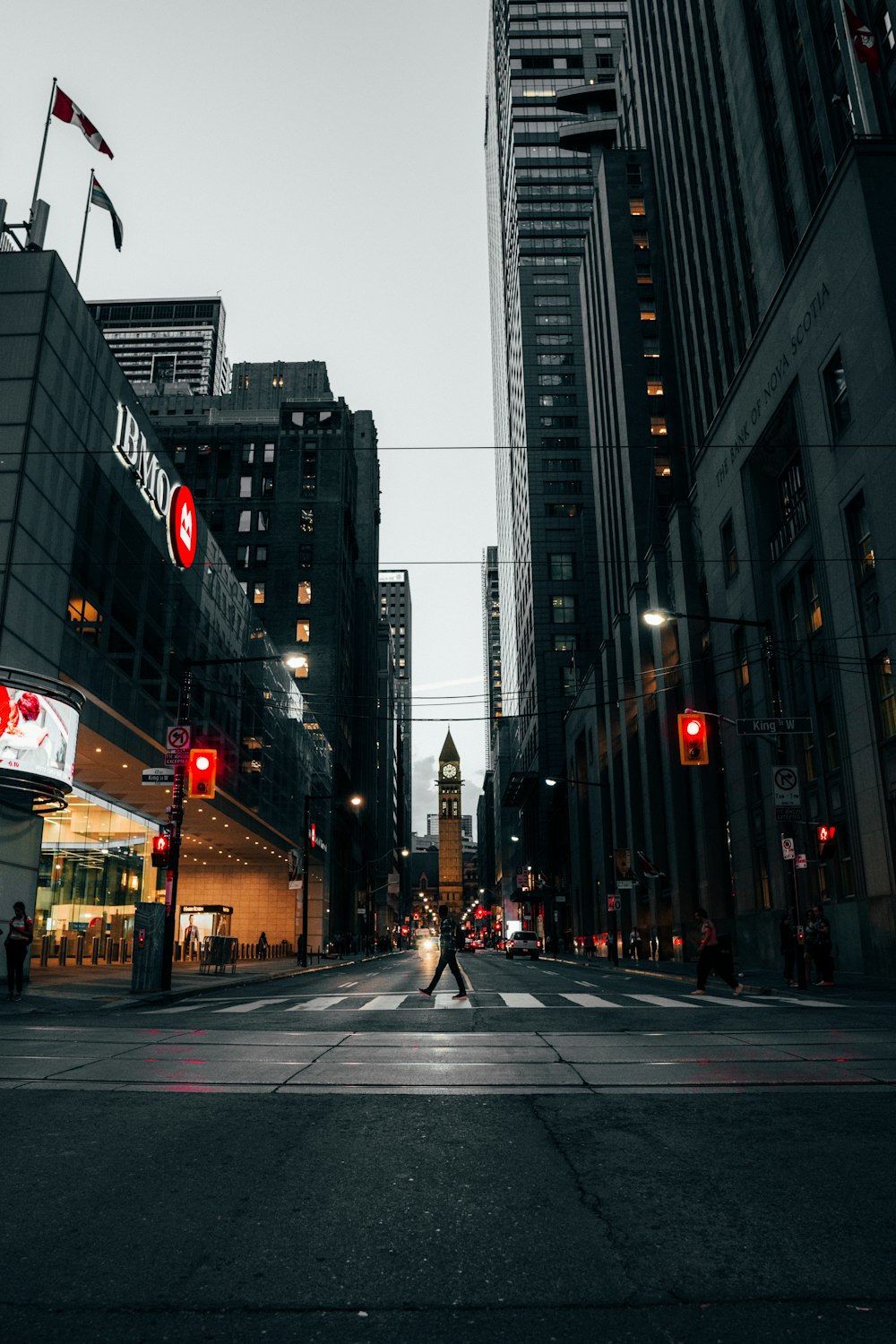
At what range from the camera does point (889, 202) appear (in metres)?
26.7

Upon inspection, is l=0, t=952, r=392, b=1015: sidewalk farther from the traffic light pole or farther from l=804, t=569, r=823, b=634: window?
l=804, t=569, r=823, b=634: window

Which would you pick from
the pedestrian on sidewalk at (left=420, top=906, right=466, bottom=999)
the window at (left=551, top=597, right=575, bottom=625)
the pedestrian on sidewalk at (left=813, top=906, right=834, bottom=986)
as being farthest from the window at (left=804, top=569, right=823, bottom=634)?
the window at (left=551, top=597, right=575, bottom=625)

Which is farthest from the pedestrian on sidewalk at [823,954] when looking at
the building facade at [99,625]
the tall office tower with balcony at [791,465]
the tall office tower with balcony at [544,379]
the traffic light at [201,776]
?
the tall office tower with balcony at [544,379]

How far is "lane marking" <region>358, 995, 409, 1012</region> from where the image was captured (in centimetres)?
1593

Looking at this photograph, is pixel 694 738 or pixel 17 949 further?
pixel 694 738

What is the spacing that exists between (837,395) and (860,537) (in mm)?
5170

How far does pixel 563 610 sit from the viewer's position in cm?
10531

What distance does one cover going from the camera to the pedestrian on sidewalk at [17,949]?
56.7 feet

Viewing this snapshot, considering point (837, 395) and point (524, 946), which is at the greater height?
point (837, 395)

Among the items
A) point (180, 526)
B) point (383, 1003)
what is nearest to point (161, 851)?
point (383, 1003)

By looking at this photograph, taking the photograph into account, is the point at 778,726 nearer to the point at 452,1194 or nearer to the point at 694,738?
the point at 694,738

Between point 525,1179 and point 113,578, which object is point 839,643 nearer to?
point 113,578

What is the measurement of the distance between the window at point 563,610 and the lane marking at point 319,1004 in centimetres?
8728

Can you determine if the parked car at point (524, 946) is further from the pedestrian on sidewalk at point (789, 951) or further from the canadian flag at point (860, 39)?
the canadian flag at point (860, 39)
